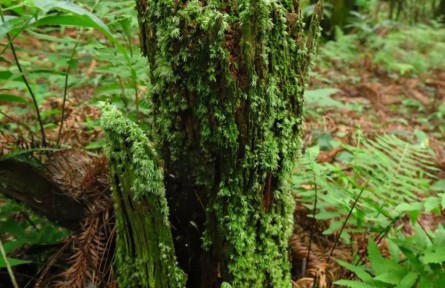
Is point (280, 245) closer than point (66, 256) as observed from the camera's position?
Yes

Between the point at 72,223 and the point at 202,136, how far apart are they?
91cm

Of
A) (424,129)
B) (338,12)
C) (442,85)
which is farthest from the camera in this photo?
(338,12)

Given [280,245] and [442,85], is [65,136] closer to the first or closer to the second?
[280,245]

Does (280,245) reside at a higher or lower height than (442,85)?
higher

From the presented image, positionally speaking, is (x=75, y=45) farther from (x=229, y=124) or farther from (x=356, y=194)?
(x=356, y=194)

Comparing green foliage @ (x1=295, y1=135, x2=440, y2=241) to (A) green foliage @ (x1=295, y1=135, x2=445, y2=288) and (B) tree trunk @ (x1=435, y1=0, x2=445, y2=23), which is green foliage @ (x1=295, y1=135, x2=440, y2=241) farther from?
(B) tree trunk @ (x1=435, y1=0, x2=445, y2=23)

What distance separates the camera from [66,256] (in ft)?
6.38

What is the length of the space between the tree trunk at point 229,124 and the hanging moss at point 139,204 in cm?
20

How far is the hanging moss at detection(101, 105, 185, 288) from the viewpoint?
143 centimetres

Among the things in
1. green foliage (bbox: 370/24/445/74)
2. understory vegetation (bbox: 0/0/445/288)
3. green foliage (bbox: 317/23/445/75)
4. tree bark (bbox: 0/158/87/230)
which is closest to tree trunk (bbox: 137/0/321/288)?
understory vegetation (bbox: 0/0/445/288)

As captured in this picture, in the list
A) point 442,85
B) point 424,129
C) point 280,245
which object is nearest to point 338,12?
point 442,85

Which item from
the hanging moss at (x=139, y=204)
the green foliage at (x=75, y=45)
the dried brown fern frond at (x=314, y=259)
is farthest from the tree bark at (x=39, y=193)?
the dried brown fern frond at (x=314, y=259)

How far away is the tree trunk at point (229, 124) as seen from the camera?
57.6 inches

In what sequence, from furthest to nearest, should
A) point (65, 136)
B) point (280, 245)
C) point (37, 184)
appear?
point (65, 136) → point (37, 184) → point (280, 245)
